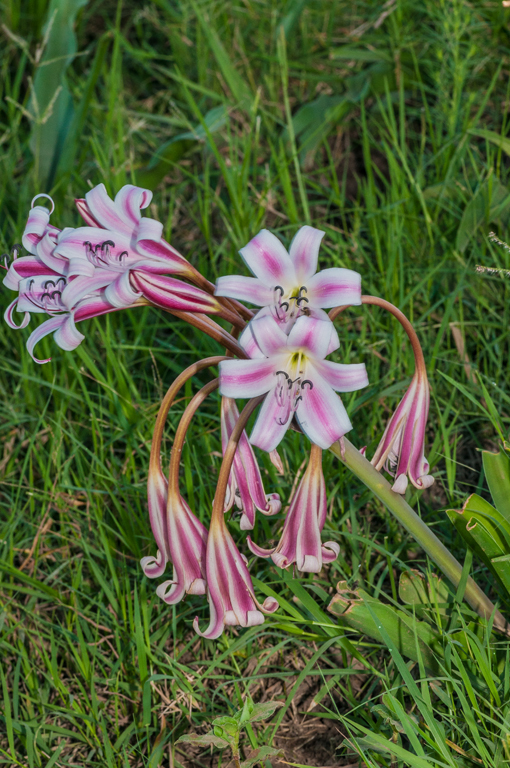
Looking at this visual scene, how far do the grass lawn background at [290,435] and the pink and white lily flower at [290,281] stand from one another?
74 cm

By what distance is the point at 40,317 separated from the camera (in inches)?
109

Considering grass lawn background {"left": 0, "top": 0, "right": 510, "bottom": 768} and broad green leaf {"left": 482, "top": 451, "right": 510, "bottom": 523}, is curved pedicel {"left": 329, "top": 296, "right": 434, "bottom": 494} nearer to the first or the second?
broad green leaf {"left": 482, "top": 451, "right": 510, "bottom": 523}

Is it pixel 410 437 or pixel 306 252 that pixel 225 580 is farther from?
pixel 306 252

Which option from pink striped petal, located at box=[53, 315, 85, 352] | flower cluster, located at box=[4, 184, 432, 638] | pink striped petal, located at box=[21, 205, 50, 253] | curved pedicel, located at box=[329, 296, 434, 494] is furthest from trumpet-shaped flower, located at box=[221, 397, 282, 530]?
pink striped petal, located at box=[21, 205, 50, 253]

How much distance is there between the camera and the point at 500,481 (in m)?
1.62

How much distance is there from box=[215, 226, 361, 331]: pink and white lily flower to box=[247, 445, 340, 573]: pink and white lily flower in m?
0.28

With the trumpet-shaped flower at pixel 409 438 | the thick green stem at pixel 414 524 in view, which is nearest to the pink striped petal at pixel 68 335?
the thick green stem at pixel 414 524

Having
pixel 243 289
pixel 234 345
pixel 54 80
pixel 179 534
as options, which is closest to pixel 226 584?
pixel 179 534

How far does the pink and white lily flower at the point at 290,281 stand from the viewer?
1136 millimetres

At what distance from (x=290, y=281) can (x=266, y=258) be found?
0.05 meters

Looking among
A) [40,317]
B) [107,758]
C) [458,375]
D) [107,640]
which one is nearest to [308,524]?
[107,758]

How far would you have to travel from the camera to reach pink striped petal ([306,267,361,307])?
1125mm

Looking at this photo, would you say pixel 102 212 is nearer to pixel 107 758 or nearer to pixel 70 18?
pixel 107 758

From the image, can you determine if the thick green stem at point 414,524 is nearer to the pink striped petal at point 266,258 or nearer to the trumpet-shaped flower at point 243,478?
the trumpet-shaped flower at point 243,478
